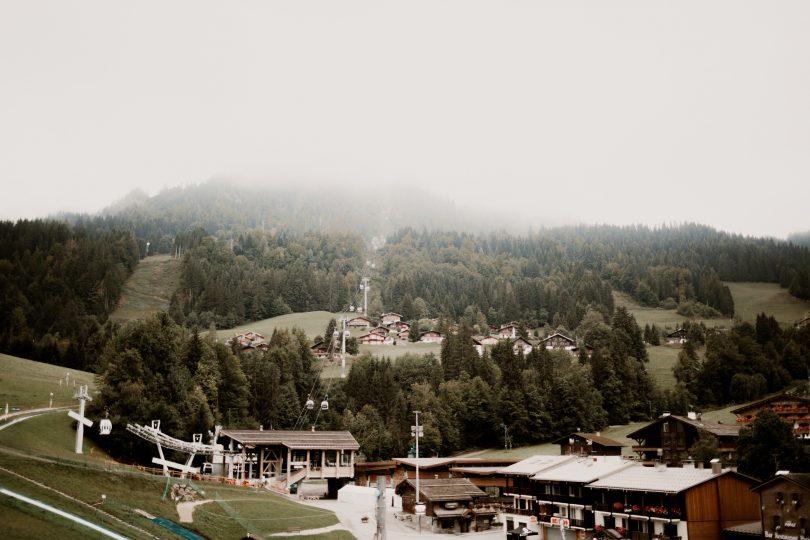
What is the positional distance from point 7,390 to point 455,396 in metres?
62.0

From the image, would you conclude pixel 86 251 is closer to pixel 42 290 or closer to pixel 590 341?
pixel 42 290

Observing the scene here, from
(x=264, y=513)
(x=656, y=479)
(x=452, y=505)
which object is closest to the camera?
(x=264, y=513)

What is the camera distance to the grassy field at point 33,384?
6022 cm

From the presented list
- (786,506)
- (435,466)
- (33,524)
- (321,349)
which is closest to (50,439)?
(33,524)

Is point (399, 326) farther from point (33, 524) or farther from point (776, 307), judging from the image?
point (33, 524)

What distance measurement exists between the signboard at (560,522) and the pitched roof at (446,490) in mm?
8642

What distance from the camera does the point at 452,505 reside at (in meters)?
59.6

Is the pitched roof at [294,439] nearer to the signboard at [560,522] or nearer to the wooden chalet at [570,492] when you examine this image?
the wooden chalet at [570,492]

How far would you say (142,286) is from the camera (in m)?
198

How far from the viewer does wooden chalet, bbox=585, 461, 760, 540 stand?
44125 mm

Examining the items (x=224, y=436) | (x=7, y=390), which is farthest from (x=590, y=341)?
(x=7, y=390)

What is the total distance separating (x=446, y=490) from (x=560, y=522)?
1143 cm

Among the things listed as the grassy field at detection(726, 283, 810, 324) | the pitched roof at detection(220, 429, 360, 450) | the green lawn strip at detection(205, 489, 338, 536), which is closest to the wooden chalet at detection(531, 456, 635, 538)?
the green lawn strip at detection(205, 489, 338, 536)

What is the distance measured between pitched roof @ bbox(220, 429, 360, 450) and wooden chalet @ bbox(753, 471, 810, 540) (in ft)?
140
